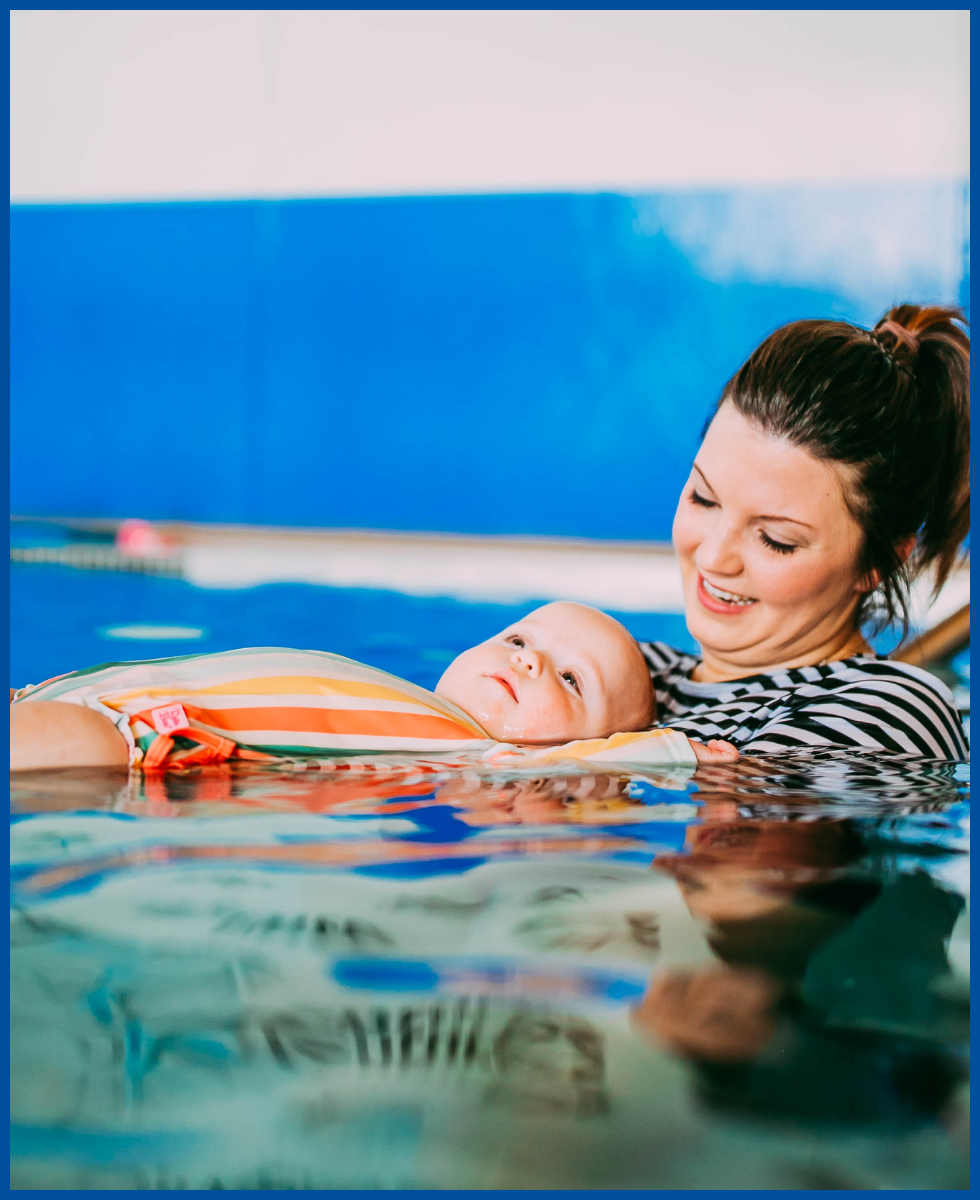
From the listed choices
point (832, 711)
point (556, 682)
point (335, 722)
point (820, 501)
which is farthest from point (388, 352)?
point (832, 711)

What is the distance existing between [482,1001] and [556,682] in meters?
1.20

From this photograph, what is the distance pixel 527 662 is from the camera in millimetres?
2148

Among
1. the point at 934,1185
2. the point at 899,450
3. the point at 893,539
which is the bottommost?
the point at 934,1185

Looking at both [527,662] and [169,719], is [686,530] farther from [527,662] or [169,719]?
[169,719]

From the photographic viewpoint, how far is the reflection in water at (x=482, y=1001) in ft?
2.58

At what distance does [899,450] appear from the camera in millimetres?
2303

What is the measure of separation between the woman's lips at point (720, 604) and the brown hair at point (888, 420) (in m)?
0.27

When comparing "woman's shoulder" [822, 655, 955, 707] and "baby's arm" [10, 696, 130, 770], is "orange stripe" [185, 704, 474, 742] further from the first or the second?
"woman's shoulder" [822, 655, 955, 707]

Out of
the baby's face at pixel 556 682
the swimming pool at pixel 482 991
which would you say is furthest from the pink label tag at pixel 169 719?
the baby's face at pixel 556 682

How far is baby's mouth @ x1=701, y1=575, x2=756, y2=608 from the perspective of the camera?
7.92ft

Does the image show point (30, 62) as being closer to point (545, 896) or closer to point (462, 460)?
point (462, 460)

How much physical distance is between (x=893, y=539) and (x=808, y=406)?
356 mm

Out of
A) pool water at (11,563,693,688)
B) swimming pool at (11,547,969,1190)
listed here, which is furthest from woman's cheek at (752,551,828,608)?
pool water at (11,563,693,688)

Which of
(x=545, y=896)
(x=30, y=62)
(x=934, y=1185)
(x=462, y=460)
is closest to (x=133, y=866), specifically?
(x=545, y=896)
